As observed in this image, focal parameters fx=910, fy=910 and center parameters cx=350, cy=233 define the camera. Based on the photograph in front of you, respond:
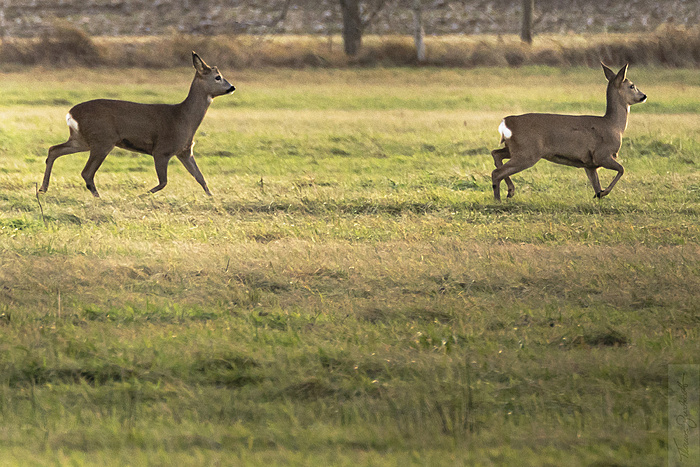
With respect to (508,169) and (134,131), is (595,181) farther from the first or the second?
(134,131)

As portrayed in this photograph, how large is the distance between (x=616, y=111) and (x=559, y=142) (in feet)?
3.06

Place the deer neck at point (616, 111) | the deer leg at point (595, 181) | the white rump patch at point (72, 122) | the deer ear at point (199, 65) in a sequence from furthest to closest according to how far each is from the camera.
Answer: the deer ear at point (199, 65), the deer neck at point (616, 111), the white rump patch at point (72, 122), the deer leg at point (595, 181)

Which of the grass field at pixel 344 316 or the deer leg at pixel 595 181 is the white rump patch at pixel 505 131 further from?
the deer leg at pixel 595 181

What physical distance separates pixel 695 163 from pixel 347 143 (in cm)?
536

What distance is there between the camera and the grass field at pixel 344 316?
13.3ft

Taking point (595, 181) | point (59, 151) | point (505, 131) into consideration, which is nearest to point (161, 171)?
point (59, 151)

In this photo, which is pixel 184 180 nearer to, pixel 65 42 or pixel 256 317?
pixel 256 317

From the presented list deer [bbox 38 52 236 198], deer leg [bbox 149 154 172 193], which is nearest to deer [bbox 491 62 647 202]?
deer [bbox 38 52 236 198]

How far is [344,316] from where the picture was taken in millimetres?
5750

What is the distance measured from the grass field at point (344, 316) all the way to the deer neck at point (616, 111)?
792 mm

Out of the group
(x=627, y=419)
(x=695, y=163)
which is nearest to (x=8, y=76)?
(x=695, y=163)

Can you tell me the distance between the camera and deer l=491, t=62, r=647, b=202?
10125 millimetres

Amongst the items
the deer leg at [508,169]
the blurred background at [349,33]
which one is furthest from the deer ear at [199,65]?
the blurred background at [349,33]

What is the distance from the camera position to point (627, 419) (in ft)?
13.9
